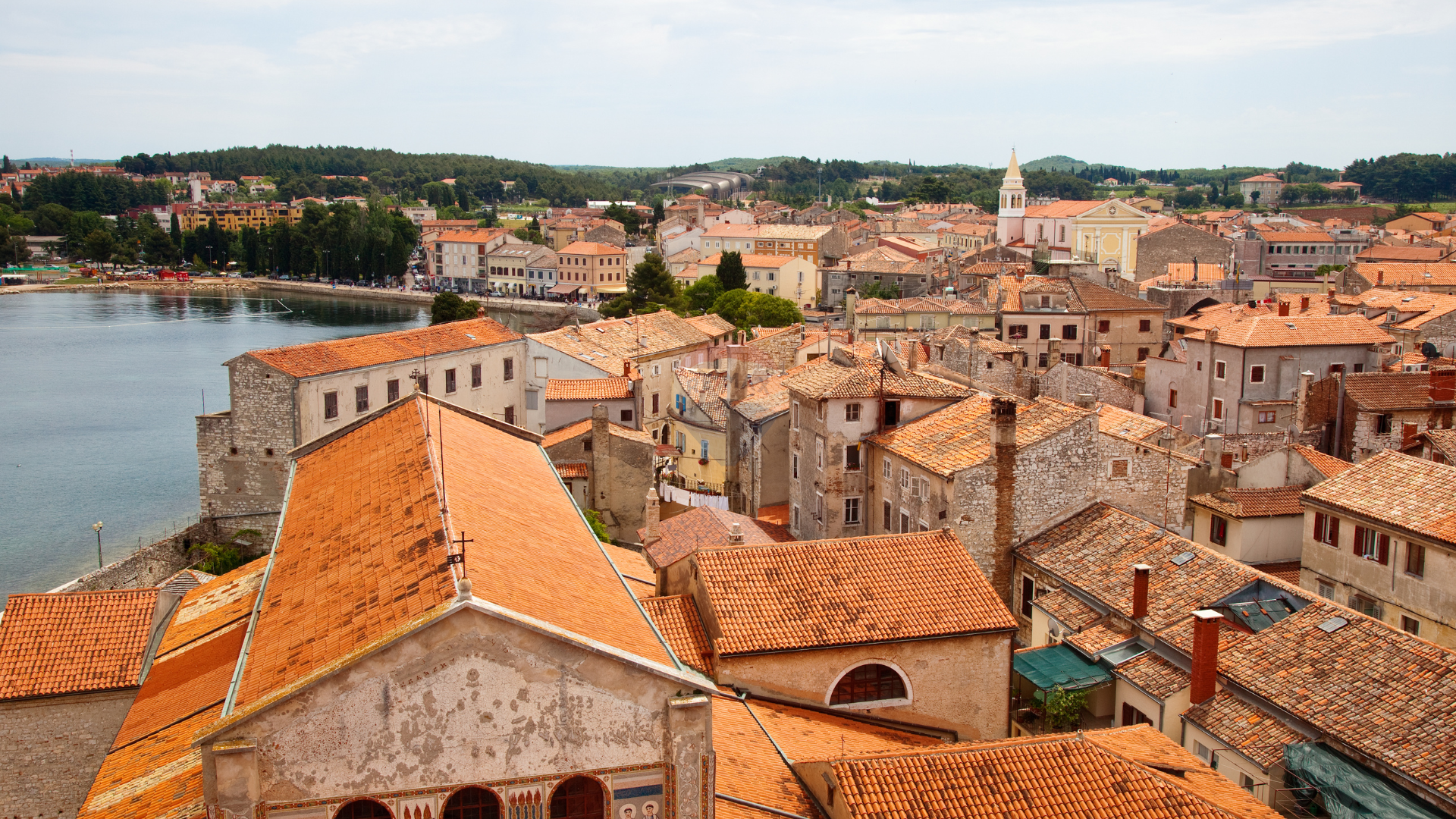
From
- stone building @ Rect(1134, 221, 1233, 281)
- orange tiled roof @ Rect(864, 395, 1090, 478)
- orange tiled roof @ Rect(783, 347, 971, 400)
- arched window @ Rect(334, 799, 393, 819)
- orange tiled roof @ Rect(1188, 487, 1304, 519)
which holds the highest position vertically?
stone building @ Rect(1134, 221, 1233, 281)

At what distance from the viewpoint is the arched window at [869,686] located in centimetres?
1573

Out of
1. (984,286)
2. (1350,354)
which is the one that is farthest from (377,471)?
(984,286)

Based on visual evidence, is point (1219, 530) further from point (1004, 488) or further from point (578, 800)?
point (578, 800)

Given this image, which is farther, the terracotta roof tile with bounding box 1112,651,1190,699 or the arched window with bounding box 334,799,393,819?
the terracotta roof tile with bounding box 1112,651,1190,699

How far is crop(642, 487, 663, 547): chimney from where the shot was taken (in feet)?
76.7

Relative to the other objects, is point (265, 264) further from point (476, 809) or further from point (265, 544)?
point (476, 809)

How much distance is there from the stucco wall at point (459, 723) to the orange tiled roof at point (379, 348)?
2219 centimetres

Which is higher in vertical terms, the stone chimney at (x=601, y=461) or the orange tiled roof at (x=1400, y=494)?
the orange tiled roof at (x=1400, y=494)

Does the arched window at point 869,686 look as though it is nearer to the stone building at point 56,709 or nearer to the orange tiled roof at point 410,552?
the orange tiled roof at point 410,552

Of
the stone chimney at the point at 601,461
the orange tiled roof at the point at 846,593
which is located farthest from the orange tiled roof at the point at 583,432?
the orange tiled roof at the point at 846,593

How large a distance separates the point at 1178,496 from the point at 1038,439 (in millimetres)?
3826

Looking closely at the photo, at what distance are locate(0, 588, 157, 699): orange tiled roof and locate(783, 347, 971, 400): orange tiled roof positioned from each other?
13.9 m

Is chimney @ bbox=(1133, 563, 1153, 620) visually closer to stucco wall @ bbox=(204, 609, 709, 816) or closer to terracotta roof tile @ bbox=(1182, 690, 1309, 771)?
terracotta roof tile @ bbox=(1182, 690, 1309, 771)

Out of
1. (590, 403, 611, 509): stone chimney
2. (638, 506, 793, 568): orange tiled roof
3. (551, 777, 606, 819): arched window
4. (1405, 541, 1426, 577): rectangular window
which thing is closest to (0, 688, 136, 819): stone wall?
(551, 777, 606, 819): arched window
